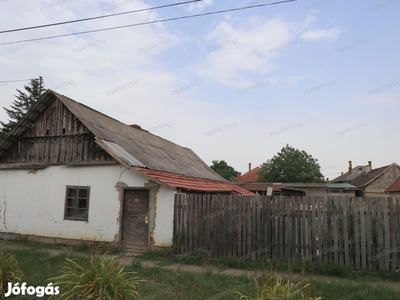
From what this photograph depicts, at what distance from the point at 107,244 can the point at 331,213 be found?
7.29m

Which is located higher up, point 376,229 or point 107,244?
point 376,229

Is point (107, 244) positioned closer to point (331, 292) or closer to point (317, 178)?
point (331, 292)

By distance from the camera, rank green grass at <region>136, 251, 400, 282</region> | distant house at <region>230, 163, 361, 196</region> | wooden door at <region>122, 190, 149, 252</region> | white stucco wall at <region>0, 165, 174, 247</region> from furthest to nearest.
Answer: distant house at <region>230, 163, 361, 196</region>
wooden door at <region>122, 190, 149, 252</region>
white stucco wall at <region>0, 165, 174, 247</region>
green grass at <region>136, 251, 400, 282</region>

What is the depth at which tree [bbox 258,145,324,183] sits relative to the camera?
Result: 49.2 meters

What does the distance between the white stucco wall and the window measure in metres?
0.16

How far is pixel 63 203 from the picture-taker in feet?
39.3

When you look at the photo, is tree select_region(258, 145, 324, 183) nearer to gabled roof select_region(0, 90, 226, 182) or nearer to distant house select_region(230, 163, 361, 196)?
distant house select_region(230, 163, 361, 196)

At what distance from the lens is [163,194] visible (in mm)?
10422

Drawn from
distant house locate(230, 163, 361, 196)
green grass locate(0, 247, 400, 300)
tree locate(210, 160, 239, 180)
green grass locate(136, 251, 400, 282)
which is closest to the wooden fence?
→ green grass locate(136, 251, 400, 282)

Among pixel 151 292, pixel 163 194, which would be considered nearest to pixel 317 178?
pixel 163 194

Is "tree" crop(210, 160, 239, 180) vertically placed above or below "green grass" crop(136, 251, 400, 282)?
above

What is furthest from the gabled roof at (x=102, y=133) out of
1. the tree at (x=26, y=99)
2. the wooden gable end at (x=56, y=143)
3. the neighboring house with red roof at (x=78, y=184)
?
the tree at (x=26, y=99)

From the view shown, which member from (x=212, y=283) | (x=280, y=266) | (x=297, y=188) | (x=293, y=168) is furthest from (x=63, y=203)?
(x=293, y=168)

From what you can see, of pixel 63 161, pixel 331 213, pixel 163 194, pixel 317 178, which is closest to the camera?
pixel 331 213
